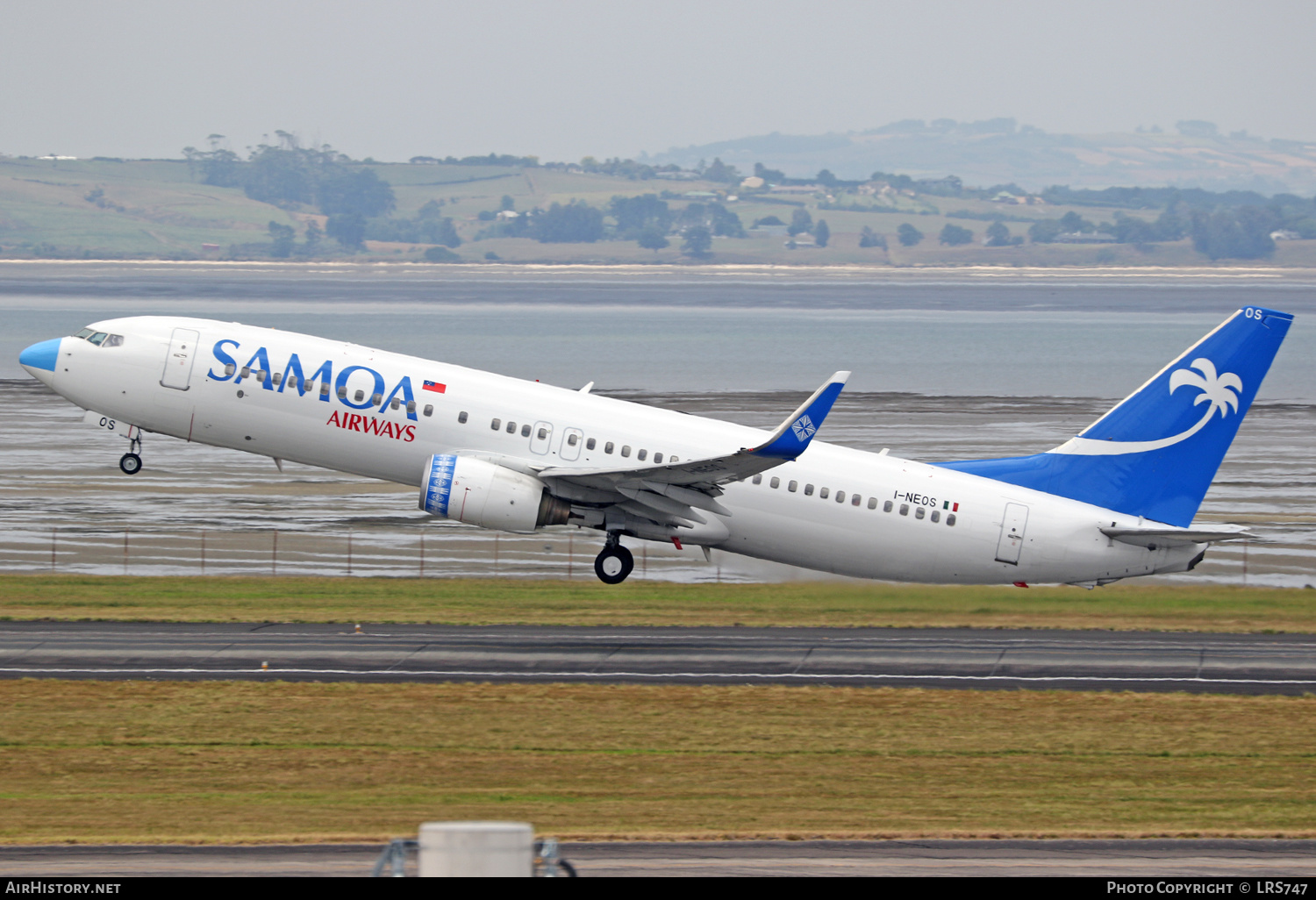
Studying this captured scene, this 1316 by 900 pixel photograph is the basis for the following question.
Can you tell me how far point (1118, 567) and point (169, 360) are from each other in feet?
89.4

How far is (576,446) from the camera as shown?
1634 inches

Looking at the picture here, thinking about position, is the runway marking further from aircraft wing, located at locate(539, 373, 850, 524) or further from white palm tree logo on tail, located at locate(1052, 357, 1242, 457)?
white palm tree logo on tail, located at locate(1052, 357, 1242, 457)

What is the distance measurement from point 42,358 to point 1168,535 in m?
31.8

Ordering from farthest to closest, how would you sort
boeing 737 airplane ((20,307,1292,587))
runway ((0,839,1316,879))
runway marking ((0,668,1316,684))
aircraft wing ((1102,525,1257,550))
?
boeing 737 airplane ((20,307,1292,587)) → aircraft wing ((1102,525,1257,550)) → runway marking ((0,668,1316,684)) → runway ((0,839,1316,879))

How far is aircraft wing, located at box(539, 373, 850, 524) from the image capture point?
122ft

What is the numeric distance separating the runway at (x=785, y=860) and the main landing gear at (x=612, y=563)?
61.4 feet

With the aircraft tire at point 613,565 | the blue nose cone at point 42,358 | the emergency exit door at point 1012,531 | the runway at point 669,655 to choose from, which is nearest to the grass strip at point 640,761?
the runway at point 669,655

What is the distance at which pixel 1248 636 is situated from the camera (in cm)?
4556

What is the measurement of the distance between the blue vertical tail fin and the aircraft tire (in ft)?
38.4

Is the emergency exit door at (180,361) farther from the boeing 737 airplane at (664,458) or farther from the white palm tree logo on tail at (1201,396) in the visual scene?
the white palm tree logo on tail at (1201,396)

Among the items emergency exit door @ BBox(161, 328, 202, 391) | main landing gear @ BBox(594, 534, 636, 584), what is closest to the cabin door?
main landing gear @ BBox(594, 534, 636, 584)

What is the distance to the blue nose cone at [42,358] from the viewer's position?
4231cm

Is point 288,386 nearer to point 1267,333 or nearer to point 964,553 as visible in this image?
point 964,553

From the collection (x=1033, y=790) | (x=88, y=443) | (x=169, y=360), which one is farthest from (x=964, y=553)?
(x=88, y=443)
